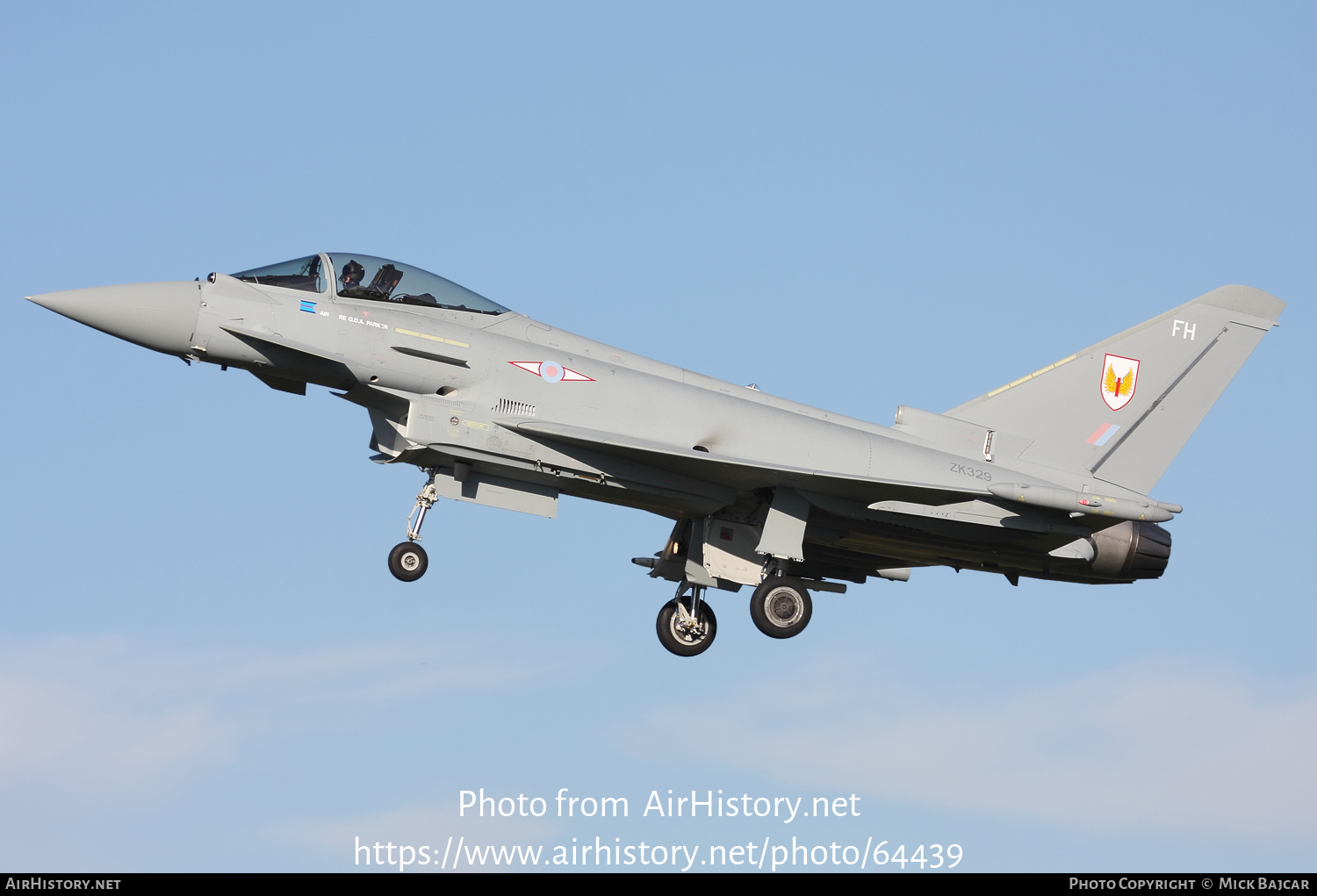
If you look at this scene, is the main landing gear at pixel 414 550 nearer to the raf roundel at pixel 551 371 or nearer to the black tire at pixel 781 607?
the raf roundel at pixel 551 371

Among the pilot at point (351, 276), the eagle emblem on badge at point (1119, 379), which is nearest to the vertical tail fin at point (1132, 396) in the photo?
the eagle emblem on badge at point (1119, 379)

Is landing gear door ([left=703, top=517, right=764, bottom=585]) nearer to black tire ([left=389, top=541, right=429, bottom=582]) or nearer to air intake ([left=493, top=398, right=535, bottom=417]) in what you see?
air intake ([left=493, top=398, right=535, bottom=417])

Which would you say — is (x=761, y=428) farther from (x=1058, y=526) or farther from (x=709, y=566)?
(x=1058, y=526)

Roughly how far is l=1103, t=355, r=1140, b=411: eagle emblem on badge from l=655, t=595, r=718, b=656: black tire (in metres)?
6.29

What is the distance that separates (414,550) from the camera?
56.9 ft

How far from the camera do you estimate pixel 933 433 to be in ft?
63.8

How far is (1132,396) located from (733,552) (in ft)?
19.4

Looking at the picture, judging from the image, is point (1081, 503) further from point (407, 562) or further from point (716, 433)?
point (407, 562)

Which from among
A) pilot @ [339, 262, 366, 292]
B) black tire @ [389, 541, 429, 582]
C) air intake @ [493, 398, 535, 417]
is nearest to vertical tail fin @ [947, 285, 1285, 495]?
air intake @ [493, 398, 535, 417]

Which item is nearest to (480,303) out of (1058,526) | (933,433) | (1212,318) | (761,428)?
(761,428)

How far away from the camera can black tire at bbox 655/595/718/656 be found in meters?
20.3

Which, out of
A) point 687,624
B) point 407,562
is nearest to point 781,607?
point 687,624

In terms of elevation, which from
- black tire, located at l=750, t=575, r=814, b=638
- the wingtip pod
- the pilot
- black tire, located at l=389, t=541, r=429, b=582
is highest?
the pilot

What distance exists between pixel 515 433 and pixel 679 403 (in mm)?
2202
